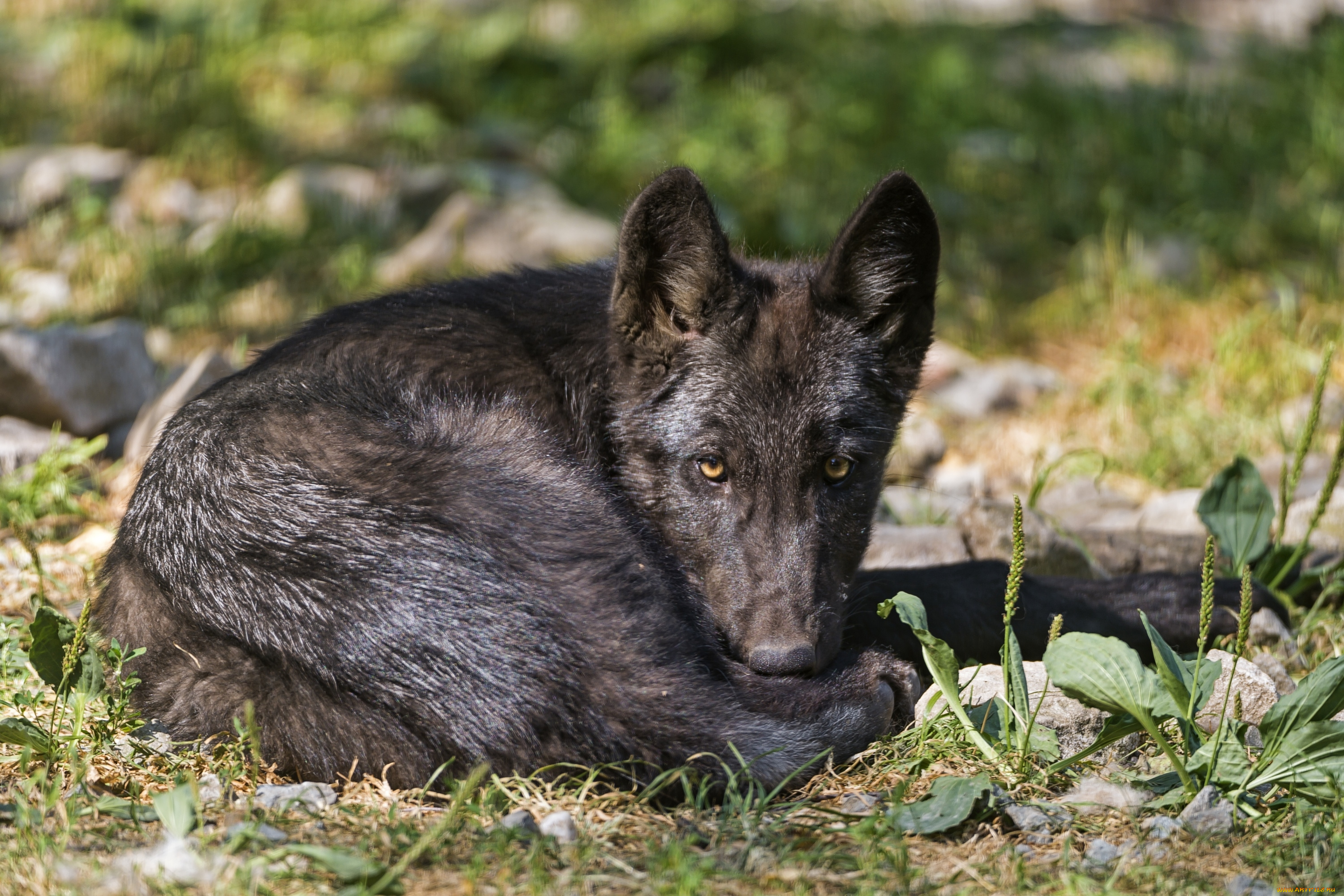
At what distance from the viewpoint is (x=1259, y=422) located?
659 centimetres

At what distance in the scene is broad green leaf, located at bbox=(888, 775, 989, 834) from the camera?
291cm

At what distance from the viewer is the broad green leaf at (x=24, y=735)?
10.5ft

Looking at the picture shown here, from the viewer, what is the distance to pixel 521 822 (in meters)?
2.92

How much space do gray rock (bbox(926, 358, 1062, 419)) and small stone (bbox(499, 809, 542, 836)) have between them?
16.6ft

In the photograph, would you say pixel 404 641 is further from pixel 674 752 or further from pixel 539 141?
pixel 539 141

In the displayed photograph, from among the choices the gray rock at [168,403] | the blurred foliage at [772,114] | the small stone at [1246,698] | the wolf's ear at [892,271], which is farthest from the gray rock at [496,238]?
the small stone at [1246,698]

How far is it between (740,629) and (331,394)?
4.98 feet

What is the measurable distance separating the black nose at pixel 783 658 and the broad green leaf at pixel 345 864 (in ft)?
4.43

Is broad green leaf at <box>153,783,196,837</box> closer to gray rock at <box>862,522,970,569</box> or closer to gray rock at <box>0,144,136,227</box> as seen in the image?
gray rock at <box>862,522,970,569</box>

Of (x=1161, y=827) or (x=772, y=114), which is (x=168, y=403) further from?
(x=772, y=114)

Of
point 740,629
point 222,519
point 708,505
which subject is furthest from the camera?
point 708,505

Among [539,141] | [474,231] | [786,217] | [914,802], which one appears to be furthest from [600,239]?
[914,802]

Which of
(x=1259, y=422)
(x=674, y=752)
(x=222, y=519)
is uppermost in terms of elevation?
(x=222, y=519)

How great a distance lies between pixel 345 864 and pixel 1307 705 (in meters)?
2.40
